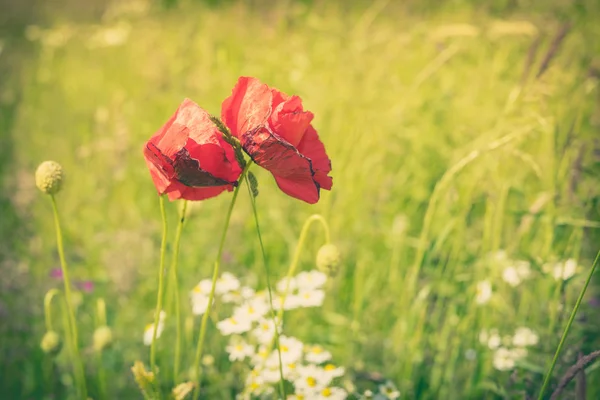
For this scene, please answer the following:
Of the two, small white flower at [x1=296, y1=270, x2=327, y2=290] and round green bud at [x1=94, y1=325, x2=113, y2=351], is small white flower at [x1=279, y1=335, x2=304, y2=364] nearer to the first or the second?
small white flower at [x1=296, y1=270, x2=327, y2=290]

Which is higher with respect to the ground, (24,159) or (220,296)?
(24,159)

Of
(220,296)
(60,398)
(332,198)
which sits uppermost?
(332,198)

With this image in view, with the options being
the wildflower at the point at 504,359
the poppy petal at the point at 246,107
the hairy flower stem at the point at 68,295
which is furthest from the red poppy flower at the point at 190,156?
the wildflower at the point at 504,359

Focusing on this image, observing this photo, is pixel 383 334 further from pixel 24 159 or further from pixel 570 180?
pixel 24 159

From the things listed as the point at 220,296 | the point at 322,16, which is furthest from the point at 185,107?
the point at 322,16

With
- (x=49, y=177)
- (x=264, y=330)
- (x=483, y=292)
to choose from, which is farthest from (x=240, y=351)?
(x=483, y=292)

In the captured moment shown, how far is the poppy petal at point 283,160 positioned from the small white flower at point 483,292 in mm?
777

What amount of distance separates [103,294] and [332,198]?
2.50 ft

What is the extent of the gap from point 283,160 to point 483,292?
0.85 meters

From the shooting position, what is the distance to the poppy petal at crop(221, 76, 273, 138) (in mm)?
682

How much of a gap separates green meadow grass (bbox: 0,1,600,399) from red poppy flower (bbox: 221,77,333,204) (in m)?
0.44

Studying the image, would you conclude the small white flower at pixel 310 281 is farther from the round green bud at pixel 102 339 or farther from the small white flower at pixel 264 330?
the round green bud at pixel 102 339

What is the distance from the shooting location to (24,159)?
2465 millimetres

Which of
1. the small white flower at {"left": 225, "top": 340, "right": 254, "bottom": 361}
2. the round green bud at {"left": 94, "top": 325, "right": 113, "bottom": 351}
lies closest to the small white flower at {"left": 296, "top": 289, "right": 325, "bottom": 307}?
the small white flower at {"left": 225, "top": 340, "right": 254, "bottom": 361}
